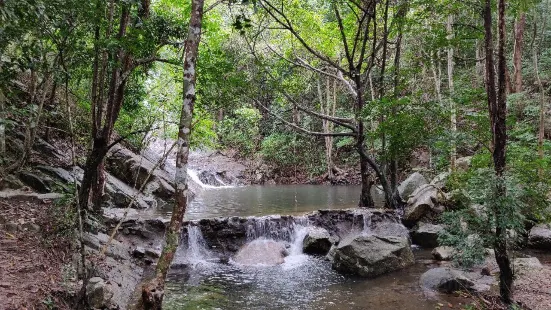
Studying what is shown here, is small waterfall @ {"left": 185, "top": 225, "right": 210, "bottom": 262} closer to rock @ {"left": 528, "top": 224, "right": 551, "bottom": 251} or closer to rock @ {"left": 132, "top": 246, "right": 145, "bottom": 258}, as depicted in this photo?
rock @ {"left": 132, "top": 246, "right": 145, "bottom": 258}

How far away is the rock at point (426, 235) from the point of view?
1138 centimetres

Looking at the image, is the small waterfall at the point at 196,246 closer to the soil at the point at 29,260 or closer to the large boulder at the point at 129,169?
the soil at the point at 29,260

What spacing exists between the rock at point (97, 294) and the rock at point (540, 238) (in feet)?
33.3

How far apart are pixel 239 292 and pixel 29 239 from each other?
12.6 ft

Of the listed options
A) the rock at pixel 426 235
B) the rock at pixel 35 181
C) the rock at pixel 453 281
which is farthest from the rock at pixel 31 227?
the rock at pixel 426 235

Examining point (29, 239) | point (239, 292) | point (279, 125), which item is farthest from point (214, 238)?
point (279, 125)

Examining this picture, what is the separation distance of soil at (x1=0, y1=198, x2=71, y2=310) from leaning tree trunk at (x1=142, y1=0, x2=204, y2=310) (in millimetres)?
1232

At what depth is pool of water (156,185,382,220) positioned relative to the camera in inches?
562

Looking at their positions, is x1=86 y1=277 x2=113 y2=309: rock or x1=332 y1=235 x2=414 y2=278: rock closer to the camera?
x1=86 y1=277 x2=113 y2=309: rock

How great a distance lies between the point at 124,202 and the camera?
43.7 ft

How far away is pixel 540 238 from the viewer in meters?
10.1

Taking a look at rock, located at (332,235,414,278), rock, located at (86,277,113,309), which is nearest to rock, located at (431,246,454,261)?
rock, located at (332,235,414,278)

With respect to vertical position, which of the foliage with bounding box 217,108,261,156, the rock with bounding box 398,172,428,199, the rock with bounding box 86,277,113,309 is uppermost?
the foliage with bounding box 217,108,261,156

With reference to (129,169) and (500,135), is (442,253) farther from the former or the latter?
(129,169)
